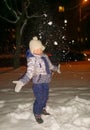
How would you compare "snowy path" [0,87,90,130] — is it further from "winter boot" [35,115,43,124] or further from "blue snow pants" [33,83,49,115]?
"blue snow pants" [33,83,49,115]

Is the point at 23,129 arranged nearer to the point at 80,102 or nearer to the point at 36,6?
the point at 80,102

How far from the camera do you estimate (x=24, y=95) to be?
1046cm

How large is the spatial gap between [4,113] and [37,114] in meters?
1.06

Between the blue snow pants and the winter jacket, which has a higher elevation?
the winter jacket

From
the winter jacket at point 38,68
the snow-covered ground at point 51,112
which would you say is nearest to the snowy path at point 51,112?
the snow-covered ground at point 51,112

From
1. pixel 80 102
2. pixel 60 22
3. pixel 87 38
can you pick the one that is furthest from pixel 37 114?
pixel 87 38

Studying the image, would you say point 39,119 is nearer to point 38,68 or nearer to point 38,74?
point 38,74

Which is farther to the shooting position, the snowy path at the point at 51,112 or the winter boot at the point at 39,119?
the winter boot at the point at 39,119

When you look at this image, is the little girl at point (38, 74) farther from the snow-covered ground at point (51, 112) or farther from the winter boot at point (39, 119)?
the snow-covered ground at point (51, 112)

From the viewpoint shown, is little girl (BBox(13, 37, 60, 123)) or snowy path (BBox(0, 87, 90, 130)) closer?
snowy path (BBox(0, 87, 90, 130))

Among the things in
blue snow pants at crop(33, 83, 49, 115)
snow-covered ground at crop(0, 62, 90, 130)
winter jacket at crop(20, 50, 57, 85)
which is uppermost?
winter jacket at crop(20, 50, 57, 85)

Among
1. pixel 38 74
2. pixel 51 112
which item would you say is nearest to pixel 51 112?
pixel 51 112

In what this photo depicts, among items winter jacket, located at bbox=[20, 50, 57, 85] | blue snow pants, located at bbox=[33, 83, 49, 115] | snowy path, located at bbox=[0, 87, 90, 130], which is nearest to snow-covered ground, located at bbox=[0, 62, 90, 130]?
snowy path, located at bbox=[0, 87, 90, 130]

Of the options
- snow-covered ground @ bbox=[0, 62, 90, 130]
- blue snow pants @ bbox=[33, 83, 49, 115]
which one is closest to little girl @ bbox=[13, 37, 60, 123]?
blue snow pants @ bbox=[33, 83, 49, 115]
